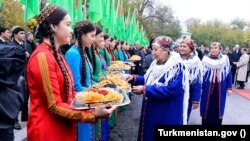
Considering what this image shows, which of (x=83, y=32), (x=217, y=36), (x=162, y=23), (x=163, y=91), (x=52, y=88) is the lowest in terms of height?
(x=217, y=36)

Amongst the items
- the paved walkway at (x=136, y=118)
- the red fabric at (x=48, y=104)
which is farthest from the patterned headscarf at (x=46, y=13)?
the paved walkway at (x=136, y=118)

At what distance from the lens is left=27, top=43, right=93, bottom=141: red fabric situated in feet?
7.86

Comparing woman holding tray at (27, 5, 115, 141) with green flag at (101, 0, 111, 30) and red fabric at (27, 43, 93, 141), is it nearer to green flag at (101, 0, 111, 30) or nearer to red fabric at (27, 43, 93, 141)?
red fabric at (27, 43, 93, 141)

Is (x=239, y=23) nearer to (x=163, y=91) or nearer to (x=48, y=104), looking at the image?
(x=163, y=91)

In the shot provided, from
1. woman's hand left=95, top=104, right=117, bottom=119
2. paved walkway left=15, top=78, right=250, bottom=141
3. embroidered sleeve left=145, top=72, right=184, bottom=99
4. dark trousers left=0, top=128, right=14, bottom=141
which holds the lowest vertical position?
paved walkway left=15, top=78, right=250, bottom=141

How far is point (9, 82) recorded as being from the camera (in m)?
2.14

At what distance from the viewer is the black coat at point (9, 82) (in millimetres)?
2129

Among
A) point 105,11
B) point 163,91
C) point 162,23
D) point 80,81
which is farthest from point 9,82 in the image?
point 162,23

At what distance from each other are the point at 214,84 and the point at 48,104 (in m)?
4.77

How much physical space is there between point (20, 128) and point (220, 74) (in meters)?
3.82

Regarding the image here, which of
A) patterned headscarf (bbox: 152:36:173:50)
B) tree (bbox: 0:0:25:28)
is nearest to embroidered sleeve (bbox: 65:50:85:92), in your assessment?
patterned headscarf (bbox: 152:36:173:50)

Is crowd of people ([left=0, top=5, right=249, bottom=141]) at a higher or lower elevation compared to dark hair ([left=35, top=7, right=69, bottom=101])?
lower

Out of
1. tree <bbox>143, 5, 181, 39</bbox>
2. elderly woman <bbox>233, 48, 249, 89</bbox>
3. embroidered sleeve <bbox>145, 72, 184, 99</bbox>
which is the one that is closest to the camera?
embroidered sleeve <bbox>145, 72, 184, 99</bbox>

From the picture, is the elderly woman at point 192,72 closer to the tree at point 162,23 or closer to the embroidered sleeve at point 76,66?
the embroidered sleeve at point 76,66
